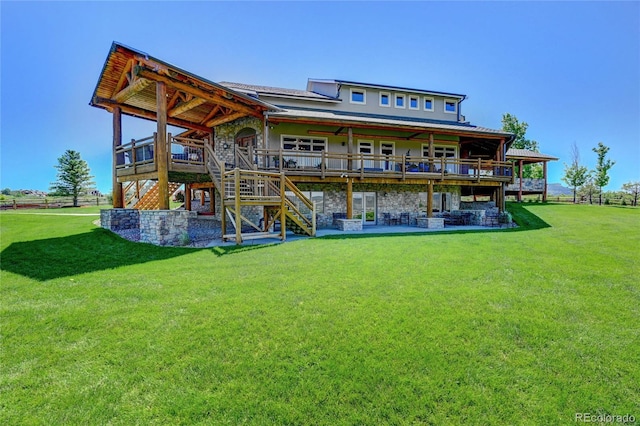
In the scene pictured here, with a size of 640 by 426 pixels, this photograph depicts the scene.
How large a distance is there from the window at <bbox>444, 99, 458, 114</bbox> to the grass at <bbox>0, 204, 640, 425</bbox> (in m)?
17.3

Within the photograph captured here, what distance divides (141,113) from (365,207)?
13.2 m

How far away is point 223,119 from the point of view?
15.5 m

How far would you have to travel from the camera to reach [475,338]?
388 centimetres

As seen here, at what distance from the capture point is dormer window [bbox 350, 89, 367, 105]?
64.7 feet

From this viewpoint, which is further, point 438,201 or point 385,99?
point 385,99

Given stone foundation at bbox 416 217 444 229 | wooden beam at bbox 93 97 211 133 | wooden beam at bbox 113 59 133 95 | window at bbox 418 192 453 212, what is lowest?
stone foundation at bbox 416 217 444 229

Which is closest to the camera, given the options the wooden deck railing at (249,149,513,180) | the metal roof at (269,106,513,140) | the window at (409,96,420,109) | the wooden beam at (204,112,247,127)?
the wooden deck railing at (249,149,513,180)

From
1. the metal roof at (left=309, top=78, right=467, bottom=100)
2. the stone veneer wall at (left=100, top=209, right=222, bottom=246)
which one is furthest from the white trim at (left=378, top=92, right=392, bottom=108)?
the stone veneer wall at (left=100, top=209, right=222, bottom=246)

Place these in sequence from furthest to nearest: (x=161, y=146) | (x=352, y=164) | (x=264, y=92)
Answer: (x=264, y=92) → (x=352, y=164) → (x=161, y=146)

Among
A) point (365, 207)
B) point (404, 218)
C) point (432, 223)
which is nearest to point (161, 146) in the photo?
point (365, 207)

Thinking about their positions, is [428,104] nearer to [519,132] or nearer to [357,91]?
[357,91]

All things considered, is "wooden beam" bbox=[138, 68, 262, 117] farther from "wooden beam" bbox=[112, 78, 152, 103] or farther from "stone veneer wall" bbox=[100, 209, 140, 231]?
"stone veneer wall" bbox=[100, 209, 140, 231]

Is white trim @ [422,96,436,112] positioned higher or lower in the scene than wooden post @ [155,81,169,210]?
higher

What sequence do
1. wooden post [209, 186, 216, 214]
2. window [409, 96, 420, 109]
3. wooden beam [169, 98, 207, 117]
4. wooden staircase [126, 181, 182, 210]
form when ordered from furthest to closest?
window [409, 96, 420, 109] < wooden post [209, 186, 216, 214] < wooden staircase [126, 181, 182, 210] < wooden beam [169, 98, 207, 117]
